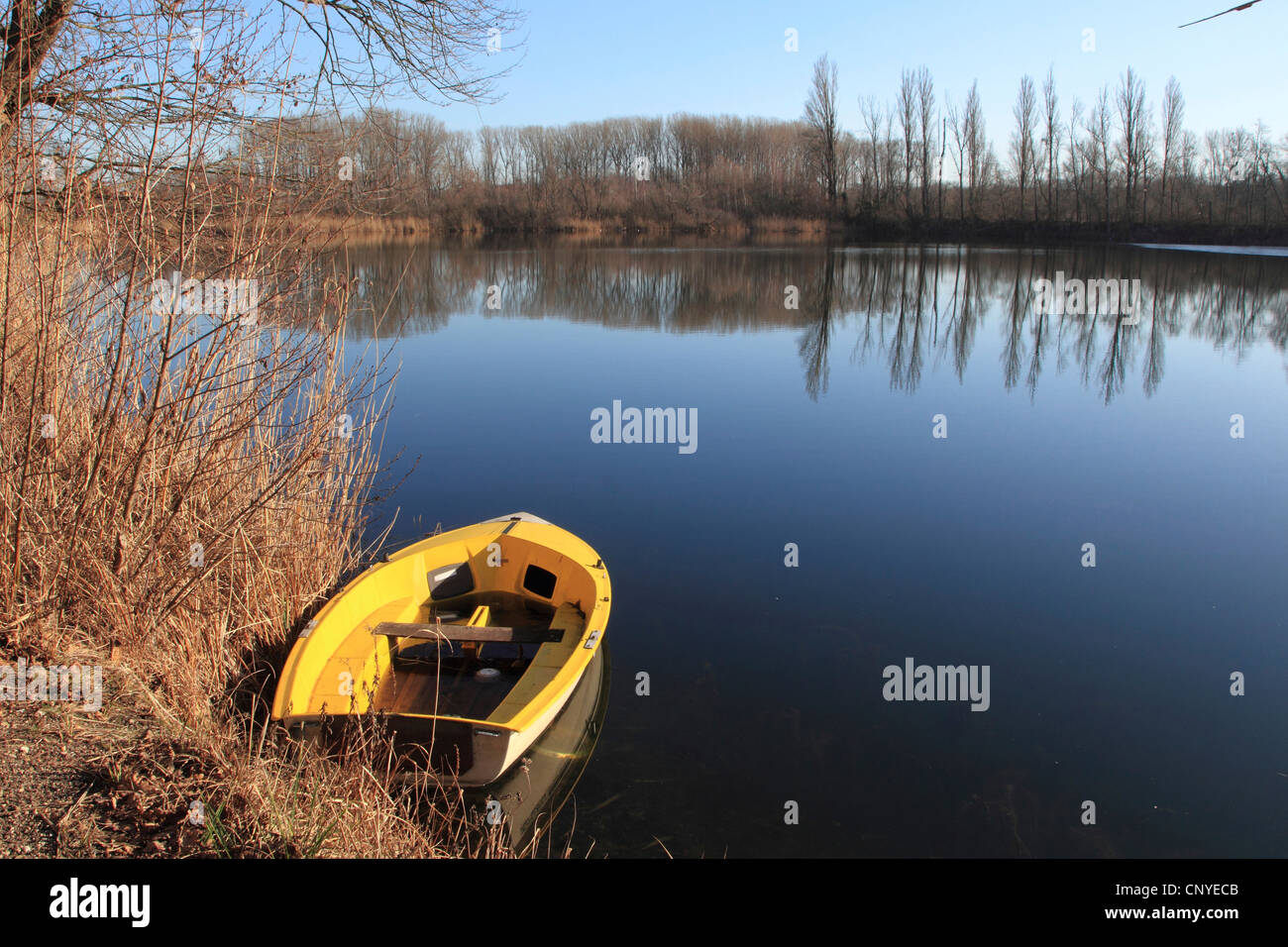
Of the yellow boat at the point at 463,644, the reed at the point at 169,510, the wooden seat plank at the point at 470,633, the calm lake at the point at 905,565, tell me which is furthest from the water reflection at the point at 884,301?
the wooden seat plank at the point at 470,633

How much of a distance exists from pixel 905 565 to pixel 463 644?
309cm

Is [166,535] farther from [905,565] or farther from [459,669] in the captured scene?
[905,565]

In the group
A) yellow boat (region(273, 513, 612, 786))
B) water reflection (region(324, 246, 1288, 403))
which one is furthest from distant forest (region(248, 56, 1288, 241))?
yellow boat (region(273, 513, 612, 786))

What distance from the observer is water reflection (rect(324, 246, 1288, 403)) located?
1346cm

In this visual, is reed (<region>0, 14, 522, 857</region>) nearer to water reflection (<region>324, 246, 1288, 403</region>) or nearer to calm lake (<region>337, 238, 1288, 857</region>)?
calm lake (<region>337, 238, 1288, 857</region>)

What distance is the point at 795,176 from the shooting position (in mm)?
46844

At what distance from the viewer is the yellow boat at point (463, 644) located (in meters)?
3.53

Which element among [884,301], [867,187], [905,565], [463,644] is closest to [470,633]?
[463,644]

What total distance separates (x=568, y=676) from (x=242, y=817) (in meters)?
1.51

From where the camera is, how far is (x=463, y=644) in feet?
15.0

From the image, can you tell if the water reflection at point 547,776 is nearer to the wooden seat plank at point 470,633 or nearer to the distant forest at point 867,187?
the wooden seat plank at point 470,633
